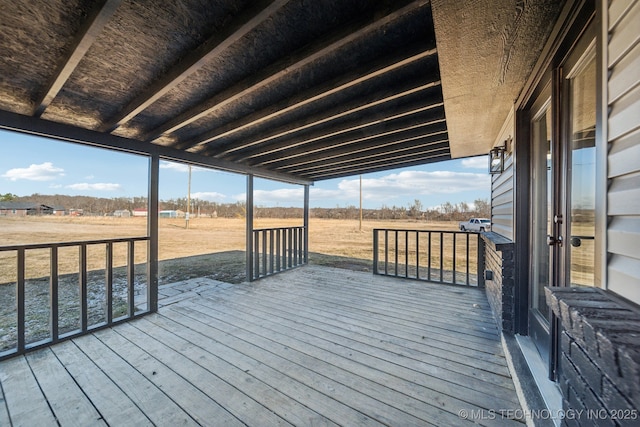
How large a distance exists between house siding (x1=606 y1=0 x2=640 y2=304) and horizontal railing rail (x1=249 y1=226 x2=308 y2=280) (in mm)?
4117

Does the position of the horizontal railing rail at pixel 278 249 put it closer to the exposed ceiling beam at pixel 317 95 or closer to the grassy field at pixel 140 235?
the grassy field at pixel 140 235

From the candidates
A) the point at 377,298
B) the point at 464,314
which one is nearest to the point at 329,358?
the point at 377,298

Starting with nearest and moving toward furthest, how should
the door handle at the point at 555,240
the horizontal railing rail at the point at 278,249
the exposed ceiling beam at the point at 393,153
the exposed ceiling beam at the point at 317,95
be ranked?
the door handle at the point at 555,240
the exposed ceiling beam at the point at 317,95
the exposed ceiling beam at the point at 393,153
the horizontal railing rail at the point at 278,249

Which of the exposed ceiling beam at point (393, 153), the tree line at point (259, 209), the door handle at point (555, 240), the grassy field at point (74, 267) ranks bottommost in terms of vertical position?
the grassy field at point (74, 267)

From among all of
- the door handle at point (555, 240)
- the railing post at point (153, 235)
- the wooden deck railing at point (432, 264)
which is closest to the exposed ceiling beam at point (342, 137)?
the railing post at point (153, 235)

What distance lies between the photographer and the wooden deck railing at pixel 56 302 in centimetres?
207

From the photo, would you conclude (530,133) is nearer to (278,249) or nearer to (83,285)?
(278,249)

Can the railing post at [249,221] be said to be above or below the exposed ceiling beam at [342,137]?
below

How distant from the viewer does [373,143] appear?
A: 11.0 ft

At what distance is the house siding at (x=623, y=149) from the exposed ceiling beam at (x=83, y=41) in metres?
1.91

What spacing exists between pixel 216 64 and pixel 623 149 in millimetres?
2157

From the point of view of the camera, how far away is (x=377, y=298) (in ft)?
10.7

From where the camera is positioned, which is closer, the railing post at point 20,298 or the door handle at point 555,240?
the door handle at point 555,240

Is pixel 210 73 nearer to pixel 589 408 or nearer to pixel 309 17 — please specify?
pixel 309 17
